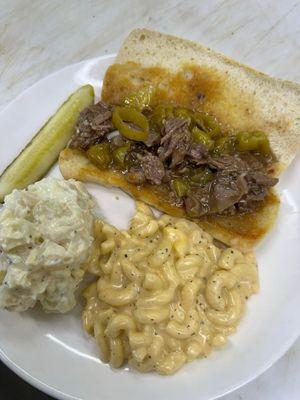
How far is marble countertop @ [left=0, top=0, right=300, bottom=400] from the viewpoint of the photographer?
3.49 m

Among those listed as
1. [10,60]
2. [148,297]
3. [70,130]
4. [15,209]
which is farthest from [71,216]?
[10,60]

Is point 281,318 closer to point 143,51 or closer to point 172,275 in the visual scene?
point 172,275

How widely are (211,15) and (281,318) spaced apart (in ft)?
7.33

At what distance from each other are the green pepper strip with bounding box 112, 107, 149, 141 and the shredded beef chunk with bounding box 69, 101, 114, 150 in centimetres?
5

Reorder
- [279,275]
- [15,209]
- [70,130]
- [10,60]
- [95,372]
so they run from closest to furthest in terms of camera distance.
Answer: [15,209] → [95,372] → [279,275] → [70,130] → [10,60]

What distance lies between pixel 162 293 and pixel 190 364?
1.33 feet

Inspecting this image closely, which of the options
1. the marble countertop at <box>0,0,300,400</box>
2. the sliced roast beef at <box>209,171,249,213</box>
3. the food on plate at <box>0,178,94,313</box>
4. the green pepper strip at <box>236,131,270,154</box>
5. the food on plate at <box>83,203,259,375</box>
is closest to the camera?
the food on plate at <box>0,178,94,313</box>

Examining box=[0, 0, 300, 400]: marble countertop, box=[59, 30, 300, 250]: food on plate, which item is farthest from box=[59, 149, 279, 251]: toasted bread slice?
box=[0, 0, 300, 400]: marble countertop

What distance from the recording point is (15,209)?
2.29 metres

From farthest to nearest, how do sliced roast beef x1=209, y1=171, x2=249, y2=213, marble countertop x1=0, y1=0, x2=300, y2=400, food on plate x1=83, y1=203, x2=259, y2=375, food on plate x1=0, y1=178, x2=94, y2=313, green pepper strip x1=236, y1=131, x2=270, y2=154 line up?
marble countertop x1=0, y1=0, x2=300, y2=400 < green pepper strip x1=236, y1=131, x2=270, y2=154 < sliced roast beef x1=209, y1=171, x2=249, y2=213 < food on plate x1=83, y1=203, x2=259, y2=375 < food on plate x1=0, y1=178, x2=94, y2=313

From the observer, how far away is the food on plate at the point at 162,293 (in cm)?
237

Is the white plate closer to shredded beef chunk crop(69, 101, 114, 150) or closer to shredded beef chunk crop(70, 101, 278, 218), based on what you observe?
shredded beef chunk crop(70, 101, 278, 218)

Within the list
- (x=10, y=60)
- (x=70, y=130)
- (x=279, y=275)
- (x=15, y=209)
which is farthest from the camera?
(x=10, y=60)

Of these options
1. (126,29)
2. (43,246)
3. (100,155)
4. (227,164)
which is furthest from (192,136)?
(126,29)
